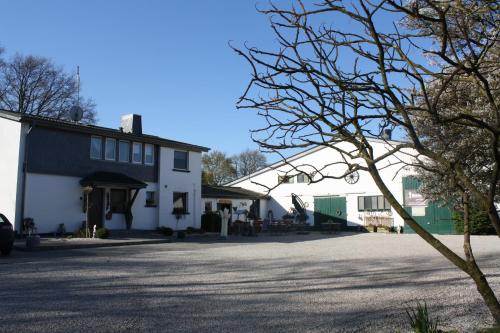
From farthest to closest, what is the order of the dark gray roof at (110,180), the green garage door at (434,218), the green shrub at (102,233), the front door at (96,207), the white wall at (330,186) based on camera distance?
the white wall at (330,186) → the green garage door at (434,218) → the front door at (96,207) → the dark gray roof at (110,180) → the green shrub at (102,233)

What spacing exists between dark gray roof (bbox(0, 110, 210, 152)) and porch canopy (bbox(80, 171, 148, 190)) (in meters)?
2.05

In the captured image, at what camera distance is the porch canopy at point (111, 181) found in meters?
23.8

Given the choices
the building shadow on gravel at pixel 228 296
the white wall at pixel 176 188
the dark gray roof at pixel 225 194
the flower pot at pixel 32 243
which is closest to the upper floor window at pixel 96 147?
the white wall at pixel 176 188

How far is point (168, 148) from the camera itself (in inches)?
1152

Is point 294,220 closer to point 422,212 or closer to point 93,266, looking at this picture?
point 422,212

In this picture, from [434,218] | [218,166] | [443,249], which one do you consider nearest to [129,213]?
[434,218]

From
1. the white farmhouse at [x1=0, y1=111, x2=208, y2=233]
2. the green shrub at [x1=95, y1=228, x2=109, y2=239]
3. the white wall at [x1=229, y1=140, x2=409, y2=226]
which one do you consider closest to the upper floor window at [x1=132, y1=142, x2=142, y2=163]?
the white farmhouse at [x1=0, y1=111, x2=208, y2=233]

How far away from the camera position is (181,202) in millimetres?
29922

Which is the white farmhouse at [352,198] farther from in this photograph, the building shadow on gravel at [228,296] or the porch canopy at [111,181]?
the building shadow on gravel at [228,296]

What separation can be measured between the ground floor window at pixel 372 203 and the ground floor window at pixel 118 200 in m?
19.0

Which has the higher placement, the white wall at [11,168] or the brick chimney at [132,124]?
the brick chimney at [132,124]

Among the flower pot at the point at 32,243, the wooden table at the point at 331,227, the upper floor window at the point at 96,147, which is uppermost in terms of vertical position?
the upper floor window at the point at 96,147

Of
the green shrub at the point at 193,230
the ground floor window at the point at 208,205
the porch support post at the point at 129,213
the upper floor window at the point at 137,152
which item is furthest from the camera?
the ground floor window at the point at 208,205

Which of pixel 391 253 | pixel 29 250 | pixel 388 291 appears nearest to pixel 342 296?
pixel 388 291
